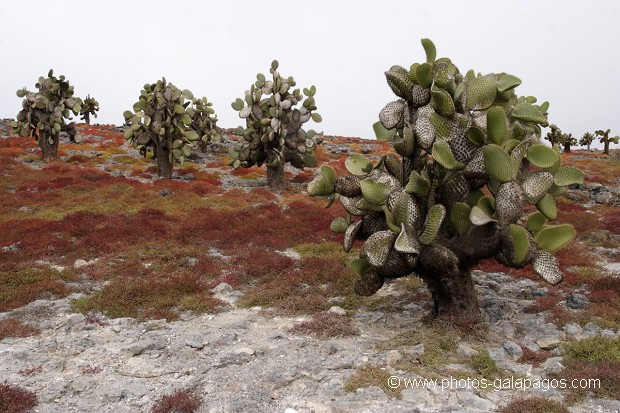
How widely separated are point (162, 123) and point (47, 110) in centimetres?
950

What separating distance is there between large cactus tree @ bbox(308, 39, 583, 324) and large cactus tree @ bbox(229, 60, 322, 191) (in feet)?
51.6

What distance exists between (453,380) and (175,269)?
29.2 ft

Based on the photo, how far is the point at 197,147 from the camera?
3866 centimetres

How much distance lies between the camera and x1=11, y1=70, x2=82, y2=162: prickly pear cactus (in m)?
30.0

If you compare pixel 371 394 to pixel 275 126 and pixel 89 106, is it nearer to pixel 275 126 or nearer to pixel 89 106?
pixel 275 126

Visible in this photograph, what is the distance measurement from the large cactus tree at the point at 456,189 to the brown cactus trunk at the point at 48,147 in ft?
92.5

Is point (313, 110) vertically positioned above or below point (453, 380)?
above

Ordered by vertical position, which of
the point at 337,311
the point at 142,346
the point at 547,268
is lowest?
the point at 142,346

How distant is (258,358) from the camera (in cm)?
819

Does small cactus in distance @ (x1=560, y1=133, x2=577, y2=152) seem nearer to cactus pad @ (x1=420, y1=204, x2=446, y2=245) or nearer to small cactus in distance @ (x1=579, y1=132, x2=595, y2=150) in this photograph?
small cactus in distance @ (x1=579, y1=132, x2=595, y2=150)

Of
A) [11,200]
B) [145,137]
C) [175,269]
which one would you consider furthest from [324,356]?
[145,137]

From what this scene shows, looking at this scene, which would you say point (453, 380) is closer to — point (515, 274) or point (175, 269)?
point (515, 274)

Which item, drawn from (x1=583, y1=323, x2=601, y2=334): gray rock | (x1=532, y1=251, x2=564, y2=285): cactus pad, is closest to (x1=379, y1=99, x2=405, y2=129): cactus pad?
(x1=532, y1=251, x2=564, y2=285): cactus pad

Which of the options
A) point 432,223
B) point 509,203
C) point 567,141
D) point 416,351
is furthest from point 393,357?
point 567,141
